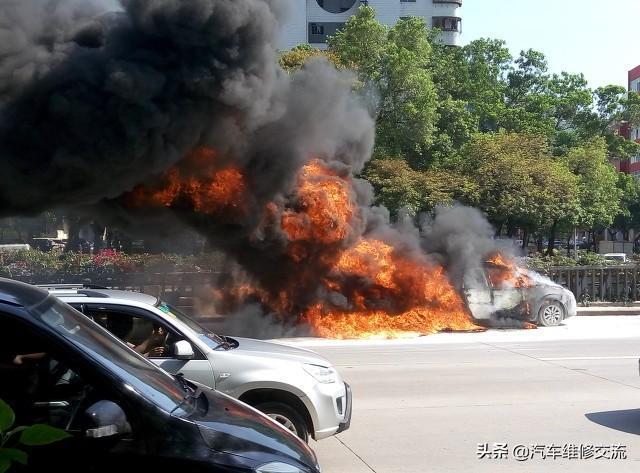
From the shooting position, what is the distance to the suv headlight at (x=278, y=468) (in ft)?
10.1

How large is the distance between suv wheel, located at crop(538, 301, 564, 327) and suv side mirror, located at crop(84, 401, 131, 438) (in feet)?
50.5

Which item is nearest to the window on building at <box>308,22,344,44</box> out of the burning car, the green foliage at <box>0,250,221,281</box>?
the green foliage at <box>0,250,221,281</box>

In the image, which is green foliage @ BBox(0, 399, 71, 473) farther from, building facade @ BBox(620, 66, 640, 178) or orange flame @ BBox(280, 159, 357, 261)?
building facade @ BBox(620, 66, 640, 178)

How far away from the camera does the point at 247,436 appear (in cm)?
325

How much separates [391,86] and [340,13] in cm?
4180

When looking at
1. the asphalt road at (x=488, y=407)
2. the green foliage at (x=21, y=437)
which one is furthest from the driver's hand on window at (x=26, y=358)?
the asphalt road at (x=488, y=407)

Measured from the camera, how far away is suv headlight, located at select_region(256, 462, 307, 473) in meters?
3.07

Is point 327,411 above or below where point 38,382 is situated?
below

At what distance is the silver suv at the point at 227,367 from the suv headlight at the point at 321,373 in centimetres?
1

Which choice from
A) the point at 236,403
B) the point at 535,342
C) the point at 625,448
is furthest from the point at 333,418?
the point at 535,342

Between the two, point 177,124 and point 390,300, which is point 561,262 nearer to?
point 390,300

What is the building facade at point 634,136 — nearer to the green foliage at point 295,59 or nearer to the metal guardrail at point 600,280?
the metal guardrail at point 600,280

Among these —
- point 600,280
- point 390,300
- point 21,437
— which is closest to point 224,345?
point 21,437

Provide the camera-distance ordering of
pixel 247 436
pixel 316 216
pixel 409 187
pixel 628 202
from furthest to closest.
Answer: pixel 628 202
pixel 409 187
pixel 316 216
pixel 247 436
